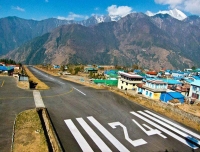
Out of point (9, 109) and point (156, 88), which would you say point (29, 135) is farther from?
point (156, 88)

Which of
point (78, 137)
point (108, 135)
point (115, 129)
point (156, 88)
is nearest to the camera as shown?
point (78, 137)

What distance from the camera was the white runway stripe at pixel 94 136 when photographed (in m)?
16.0

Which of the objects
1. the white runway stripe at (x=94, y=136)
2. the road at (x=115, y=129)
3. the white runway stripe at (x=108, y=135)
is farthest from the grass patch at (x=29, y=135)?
the white runway stripe at (x=108, y=135)

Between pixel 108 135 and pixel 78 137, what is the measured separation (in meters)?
3.22

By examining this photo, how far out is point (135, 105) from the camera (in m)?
30.1

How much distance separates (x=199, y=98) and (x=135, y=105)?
125 feet

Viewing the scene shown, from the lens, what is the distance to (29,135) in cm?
1641

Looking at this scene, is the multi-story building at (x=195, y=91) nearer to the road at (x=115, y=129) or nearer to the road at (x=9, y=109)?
the road at (x=115, y=129)

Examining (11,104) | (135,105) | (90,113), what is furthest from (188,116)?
(11,104)

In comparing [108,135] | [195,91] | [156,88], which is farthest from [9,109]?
[195,91]

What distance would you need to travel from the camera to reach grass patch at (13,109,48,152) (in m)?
14.6

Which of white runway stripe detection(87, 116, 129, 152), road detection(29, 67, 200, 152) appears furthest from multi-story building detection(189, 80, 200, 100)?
white runway stripe detection(87, 116, 129, 152)

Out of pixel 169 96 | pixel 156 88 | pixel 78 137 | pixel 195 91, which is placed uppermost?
pixel 78 137

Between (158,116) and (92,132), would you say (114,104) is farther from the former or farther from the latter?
(92,132)
